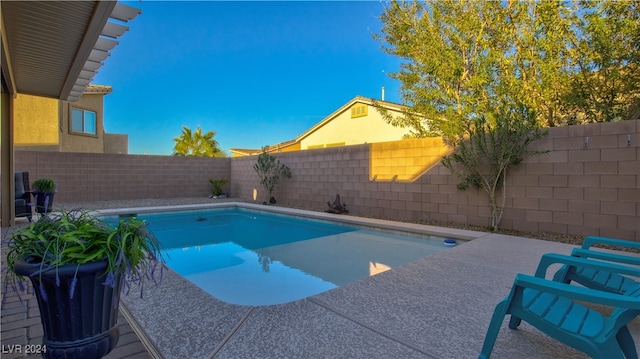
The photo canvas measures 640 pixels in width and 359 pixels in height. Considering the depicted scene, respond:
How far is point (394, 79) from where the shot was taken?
879cm

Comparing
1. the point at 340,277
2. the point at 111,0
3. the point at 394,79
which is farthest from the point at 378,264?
the point at 394,79

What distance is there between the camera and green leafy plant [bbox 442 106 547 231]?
5.66m

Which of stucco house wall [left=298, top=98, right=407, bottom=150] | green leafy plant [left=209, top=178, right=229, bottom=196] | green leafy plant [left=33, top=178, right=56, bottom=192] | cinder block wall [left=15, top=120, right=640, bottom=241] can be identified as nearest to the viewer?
cinder block wall [left=15, top=120, right=640, bottom=241]

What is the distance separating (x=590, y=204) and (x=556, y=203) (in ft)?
1.50

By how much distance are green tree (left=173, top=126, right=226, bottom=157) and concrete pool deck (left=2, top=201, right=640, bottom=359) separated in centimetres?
2456

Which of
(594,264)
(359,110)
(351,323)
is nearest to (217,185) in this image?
(359,110)

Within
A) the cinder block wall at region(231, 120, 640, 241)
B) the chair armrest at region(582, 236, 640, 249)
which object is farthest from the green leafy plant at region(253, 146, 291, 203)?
the chair armrest at region(582, 236, 640, 249)

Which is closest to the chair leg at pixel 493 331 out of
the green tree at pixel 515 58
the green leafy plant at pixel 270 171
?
the green tree at pixel 515 58

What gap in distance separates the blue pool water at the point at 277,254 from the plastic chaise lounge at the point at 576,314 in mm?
2397

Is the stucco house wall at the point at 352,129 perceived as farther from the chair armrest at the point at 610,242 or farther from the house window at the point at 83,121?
the chair armrest at the point at 610,242

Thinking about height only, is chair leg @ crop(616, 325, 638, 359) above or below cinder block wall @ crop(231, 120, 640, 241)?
below

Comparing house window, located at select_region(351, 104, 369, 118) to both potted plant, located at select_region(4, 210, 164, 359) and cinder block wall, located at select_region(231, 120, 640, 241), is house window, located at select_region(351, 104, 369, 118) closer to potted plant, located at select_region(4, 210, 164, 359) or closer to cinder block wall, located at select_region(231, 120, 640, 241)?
cinder block wall, located at select_region(231, 120, 640, 241)

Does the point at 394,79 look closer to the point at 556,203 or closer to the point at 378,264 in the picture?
the point at 556,203

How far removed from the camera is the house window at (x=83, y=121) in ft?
47.4
